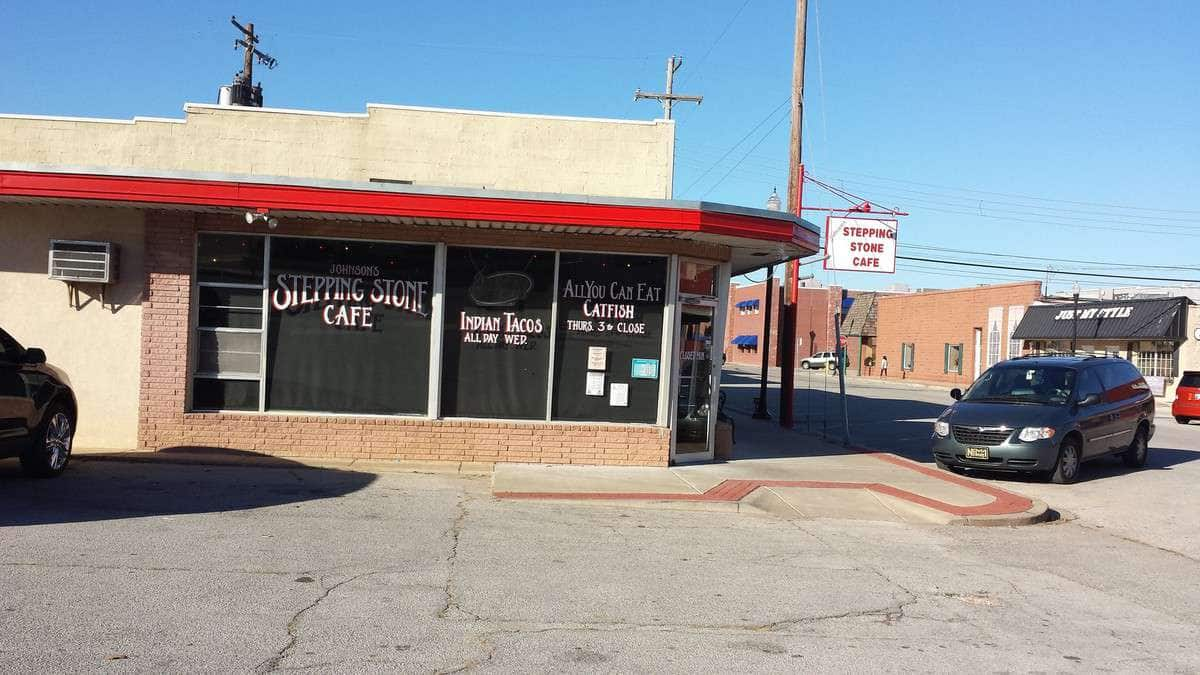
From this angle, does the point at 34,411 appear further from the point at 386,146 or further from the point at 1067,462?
the point at 1067,462

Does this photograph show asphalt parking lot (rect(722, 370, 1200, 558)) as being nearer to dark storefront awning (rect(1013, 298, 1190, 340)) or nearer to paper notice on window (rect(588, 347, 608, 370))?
paper notice on window (rect(588, 347, 608, 370))

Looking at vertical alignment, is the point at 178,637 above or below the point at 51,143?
below

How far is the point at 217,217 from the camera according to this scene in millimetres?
12844

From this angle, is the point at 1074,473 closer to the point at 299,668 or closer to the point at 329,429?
the point at 329,429

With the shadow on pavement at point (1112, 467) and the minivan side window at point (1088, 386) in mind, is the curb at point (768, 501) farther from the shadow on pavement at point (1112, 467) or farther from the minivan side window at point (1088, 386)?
the minivan side window at point (1088, 386)

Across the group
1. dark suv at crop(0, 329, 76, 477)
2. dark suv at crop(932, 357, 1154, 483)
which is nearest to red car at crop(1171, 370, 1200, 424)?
dark suv at crop(932, 357, 1154, 483)

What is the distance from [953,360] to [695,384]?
149 feet

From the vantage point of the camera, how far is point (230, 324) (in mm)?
12992

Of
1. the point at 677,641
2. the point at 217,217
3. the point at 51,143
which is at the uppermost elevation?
the point at 51,143

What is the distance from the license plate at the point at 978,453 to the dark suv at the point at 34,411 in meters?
11.4

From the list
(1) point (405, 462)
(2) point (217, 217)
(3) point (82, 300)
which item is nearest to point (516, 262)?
(1) point (405, 462)

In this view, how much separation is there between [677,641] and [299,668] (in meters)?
2.18

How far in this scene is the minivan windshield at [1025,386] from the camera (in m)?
14.6

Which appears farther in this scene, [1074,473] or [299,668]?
[1074,473]
